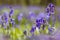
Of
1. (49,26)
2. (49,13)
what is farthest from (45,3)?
(49,26)

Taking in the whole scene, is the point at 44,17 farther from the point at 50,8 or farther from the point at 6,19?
the point at 6,19

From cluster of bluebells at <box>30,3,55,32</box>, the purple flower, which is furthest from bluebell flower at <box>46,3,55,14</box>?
the purple flower

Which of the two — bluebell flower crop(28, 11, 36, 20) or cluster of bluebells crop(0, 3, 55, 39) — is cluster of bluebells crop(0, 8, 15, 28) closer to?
cluster of bluebells crop(0, 3, 55, 39)

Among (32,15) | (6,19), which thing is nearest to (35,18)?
(32,15)

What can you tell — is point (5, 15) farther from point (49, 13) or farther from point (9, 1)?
point (49, 13)

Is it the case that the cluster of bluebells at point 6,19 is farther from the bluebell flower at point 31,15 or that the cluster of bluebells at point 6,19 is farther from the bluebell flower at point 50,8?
the bluebell flower at point 50,8

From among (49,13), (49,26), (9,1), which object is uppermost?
(9,1)

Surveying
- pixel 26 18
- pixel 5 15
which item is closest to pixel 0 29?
pixel 5 15

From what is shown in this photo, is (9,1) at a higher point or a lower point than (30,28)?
higher

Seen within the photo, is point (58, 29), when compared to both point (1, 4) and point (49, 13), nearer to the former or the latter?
point (49, 13)
